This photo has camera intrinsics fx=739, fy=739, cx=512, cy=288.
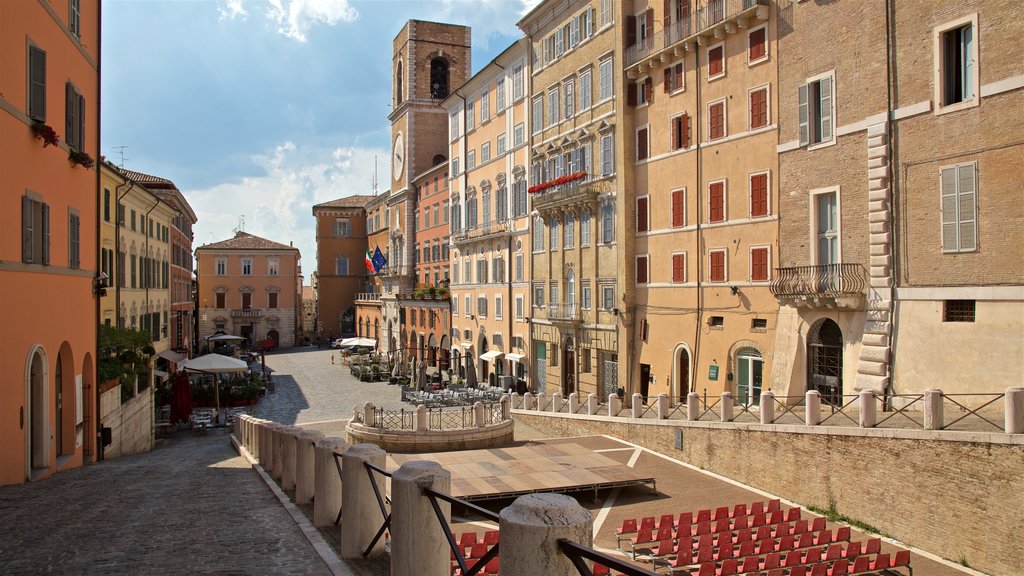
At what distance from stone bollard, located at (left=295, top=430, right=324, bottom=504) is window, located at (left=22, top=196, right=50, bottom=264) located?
865 centimetres

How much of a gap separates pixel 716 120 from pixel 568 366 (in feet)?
45.8

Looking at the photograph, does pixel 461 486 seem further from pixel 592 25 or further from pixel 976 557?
pixel 592 25

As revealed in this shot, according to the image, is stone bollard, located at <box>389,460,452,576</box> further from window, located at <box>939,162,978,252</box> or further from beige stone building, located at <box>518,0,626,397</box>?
beige stone building, located at <box>518,0,626,397</box>

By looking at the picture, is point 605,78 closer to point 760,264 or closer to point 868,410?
point 760,264

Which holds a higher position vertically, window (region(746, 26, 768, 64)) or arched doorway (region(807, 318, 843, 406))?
window (region(746, 26, 768, 64))

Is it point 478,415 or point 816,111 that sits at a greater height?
point 816,111

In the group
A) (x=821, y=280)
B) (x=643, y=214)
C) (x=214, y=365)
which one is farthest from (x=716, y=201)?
(x=214, y=365)

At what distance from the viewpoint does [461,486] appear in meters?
18.4

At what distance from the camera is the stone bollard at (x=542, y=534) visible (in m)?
3.62

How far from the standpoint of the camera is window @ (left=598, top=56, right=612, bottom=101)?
31.3m

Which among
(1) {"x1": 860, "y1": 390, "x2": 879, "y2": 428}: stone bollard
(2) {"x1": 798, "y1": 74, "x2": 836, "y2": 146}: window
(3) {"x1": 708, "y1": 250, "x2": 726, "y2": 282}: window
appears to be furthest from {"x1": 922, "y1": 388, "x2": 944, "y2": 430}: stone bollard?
(3) {"x1": 708, "y1": 250, "x2": 726, "y2": 282}: window

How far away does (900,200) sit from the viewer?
19516 mm

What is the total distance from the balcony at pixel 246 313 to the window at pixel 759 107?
63.9 metres

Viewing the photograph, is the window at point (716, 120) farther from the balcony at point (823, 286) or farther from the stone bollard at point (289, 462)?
the stone bollard at point (289, 462)
